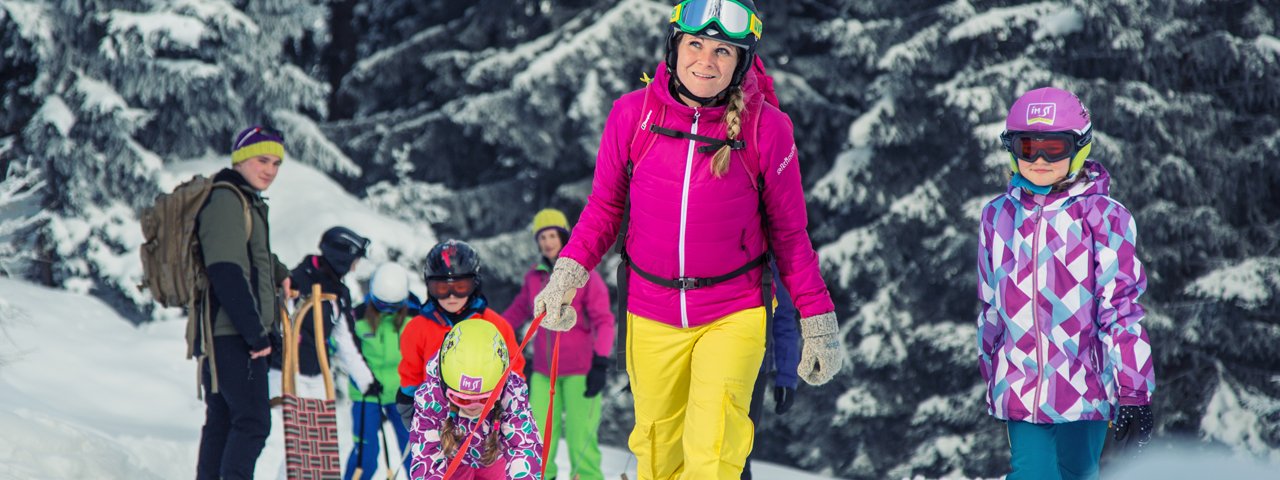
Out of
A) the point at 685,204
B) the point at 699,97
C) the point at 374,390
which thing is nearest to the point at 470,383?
the point at 685,204

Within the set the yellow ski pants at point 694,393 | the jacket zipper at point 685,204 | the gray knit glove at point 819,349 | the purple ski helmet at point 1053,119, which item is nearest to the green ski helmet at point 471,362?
the yellow ski pants at point 694,393

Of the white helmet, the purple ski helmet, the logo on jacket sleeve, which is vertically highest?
the purple ski helmet

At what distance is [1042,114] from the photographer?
16.3 ft

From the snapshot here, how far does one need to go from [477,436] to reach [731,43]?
1908mm

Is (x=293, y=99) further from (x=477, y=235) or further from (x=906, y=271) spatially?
(x=906, y=271)

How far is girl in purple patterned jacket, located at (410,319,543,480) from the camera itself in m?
5.12

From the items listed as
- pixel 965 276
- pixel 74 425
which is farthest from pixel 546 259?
pixel 965 276

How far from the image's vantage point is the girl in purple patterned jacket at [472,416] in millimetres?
5121

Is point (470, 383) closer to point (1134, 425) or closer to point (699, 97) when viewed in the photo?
point (699, 97)

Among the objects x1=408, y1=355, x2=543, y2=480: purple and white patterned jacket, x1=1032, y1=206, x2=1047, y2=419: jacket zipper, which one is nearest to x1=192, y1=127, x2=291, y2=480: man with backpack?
x1=408, y1=355, x2=543, y2=480: purple and white patterned jacket

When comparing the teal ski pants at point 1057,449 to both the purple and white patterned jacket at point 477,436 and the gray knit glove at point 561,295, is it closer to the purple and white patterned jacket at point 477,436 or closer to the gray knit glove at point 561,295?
the gray knit glove at point 561,295

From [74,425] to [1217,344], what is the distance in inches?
499

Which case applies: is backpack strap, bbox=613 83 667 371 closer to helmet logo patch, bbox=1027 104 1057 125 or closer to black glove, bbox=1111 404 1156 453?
helmet logo patch, bbox=1027 104 1057 125

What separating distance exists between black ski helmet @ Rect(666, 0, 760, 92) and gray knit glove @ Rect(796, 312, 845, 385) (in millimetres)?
875
